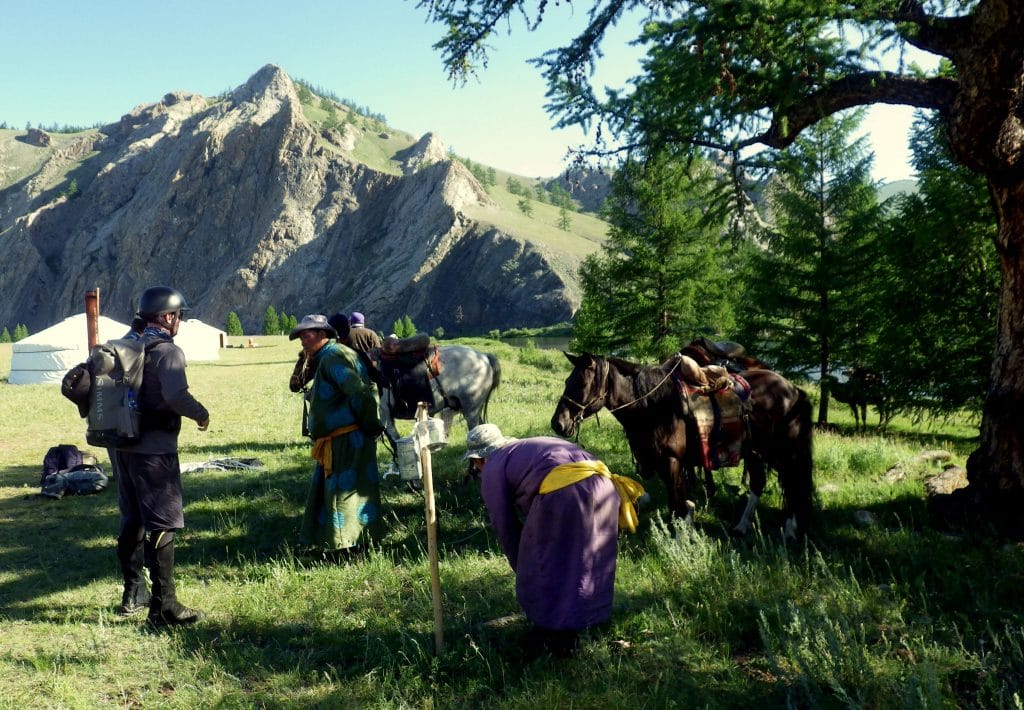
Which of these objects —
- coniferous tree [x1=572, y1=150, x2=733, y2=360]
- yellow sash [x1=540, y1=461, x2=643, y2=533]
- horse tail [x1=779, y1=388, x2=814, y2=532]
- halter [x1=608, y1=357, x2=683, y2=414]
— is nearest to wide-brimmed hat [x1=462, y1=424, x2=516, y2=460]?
yellow sash [x1=540, y1=461, x2=643, y2=533]

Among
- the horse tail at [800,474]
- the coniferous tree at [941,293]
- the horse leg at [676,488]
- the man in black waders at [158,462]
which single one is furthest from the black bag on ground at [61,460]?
the coniferous tree at [941,293]

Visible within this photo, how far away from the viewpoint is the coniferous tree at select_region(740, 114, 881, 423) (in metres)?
14.5

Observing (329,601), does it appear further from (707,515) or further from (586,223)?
(586,223)

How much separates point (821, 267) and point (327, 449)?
42.8 ft

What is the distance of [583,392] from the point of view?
5766 millimetres

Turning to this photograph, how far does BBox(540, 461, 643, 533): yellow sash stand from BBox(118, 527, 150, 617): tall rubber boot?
363 cm

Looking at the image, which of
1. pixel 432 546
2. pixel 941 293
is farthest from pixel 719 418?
pixel 941 293

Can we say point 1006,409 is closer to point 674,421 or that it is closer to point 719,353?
point 719,353

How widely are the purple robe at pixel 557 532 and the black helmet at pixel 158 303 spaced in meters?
3.03

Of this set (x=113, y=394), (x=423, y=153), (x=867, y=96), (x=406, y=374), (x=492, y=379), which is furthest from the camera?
(x=423, y=153)

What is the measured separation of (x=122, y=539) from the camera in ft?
16.5

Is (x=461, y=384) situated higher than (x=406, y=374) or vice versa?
(x=406, y=374)

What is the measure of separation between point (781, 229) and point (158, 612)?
50.2ft

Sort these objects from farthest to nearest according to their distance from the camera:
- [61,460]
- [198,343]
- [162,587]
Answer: [198,343], [61,460], [162,587]
